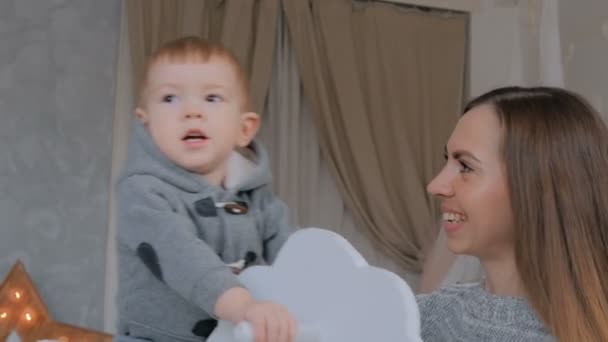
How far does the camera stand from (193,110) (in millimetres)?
1081

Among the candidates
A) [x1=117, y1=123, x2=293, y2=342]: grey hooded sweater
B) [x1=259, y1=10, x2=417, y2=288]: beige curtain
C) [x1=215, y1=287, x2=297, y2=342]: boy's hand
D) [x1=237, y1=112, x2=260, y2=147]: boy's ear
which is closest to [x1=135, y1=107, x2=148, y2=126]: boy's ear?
[x1=117, y1=123, x2=293, y2=342]: grey hooded sweater

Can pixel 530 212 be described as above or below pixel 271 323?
above

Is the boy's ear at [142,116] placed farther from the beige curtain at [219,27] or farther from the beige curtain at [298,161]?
the beige curtain at [298,161]

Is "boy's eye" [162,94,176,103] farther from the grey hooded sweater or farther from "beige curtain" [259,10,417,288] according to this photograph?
"beige curtain" [259,10,417,288]

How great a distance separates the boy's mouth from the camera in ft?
3.59

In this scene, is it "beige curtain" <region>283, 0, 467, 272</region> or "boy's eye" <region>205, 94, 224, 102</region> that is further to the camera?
"beige curtain" <region>283, 0, 467, 272</region>

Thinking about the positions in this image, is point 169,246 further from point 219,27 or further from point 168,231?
point 219,27

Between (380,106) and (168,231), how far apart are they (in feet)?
8.66

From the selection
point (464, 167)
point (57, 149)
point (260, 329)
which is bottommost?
point (260, 329)

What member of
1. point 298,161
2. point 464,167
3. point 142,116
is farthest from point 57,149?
point 464,167

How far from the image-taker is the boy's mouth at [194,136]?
3.59ft

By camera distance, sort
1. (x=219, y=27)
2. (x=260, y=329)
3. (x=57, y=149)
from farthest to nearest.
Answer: (x=219, y=27) → (x=57, y=149) → (x=260, y=329)

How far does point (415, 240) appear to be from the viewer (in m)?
3.56

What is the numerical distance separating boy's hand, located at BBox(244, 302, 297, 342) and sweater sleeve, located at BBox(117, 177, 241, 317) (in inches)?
3.0
